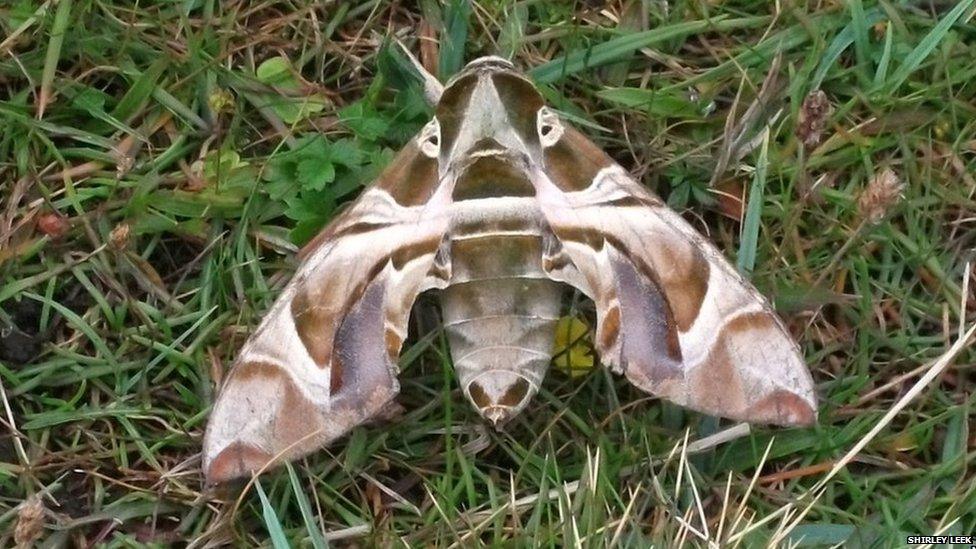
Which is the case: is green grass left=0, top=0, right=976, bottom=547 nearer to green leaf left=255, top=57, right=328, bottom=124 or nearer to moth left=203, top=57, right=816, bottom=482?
green leaf left=255, top=57, right=328, bottom=124

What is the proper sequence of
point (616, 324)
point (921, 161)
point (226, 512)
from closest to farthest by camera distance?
point (616, 324)
point (226, 512)
point (921, 161)

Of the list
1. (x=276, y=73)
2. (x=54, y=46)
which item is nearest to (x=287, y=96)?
(x=276, y=73)

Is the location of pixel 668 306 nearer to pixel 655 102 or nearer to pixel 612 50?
pixel 655 102

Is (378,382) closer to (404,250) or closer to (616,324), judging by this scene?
(404,250)

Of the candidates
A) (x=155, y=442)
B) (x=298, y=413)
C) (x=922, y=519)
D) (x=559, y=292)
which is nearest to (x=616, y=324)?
(x=559, y=292)

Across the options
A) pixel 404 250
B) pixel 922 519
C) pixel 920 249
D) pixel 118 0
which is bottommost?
pixel 922 519

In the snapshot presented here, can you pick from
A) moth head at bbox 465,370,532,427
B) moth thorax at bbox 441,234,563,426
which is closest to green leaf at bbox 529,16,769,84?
moth thorax at bbox 441,234,563,426
